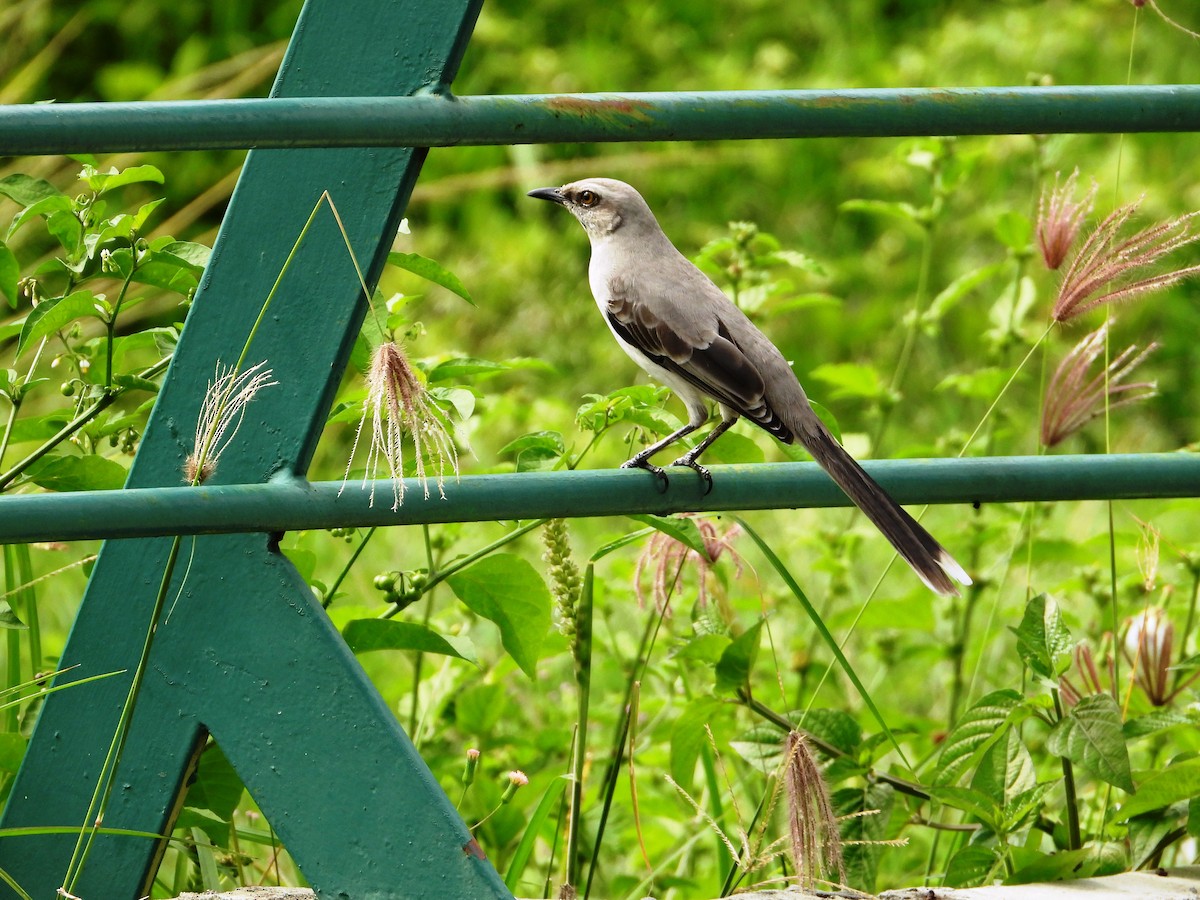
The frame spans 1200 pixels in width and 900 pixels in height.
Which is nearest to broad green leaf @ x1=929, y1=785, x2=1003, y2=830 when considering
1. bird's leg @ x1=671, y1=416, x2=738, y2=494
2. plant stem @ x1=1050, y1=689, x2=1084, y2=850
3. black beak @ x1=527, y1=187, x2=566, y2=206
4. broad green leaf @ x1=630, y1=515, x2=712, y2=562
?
plant stem @ x1=1050, y1=689, x2=1084, y2=850

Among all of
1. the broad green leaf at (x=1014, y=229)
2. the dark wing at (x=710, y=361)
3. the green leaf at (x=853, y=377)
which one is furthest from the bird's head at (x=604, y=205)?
the broad green leaf at (x=1014, y=229)

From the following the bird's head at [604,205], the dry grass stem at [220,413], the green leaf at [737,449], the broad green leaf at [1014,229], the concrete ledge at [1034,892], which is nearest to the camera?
the dry grass stem at [220,413]

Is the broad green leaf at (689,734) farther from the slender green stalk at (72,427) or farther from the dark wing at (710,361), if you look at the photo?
the slender green stalk at (72,427)

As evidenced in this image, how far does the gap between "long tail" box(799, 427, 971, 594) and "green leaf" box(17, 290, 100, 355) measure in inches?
42.6

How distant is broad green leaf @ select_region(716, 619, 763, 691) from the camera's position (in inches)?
92.2

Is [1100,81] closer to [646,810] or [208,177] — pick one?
[208,177]

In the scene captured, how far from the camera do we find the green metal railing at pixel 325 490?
1838 mm

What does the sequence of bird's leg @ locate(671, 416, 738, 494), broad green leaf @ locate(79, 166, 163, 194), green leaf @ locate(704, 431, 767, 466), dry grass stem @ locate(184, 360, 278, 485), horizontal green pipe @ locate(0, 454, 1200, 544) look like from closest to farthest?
horizontal green pipe @ locate(0, 454, 1200, 544) → dry grass stem @ locate(184, 360, 278, 485) → bird's leg @ locate(671, 416, 738, 494) → broad green leaf @ locate(79, 166, 163, 194) → green leaf @ locate(704, 431, 767, 466)

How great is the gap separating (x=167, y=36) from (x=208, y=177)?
1098 mm

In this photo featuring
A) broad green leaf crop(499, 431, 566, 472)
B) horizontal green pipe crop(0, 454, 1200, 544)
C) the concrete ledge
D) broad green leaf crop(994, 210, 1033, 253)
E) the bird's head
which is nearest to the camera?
horizontal green pipe crop(0, 454, 1200, 544)

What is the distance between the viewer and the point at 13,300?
209 cm

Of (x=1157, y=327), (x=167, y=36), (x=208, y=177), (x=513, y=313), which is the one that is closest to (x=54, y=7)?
(x=167, y=36)

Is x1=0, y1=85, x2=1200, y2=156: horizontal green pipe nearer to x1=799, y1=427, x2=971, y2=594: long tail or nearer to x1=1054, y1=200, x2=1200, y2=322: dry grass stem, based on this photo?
x1=1054, y1=200, x2=1200, y2=322: dry grass stem

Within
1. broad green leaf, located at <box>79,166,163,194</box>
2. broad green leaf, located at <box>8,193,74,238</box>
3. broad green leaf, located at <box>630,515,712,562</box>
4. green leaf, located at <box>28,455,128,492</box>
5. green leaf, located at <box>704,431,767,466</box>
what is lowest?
broad green leaf, located at <box>630,515,712,562</box>
